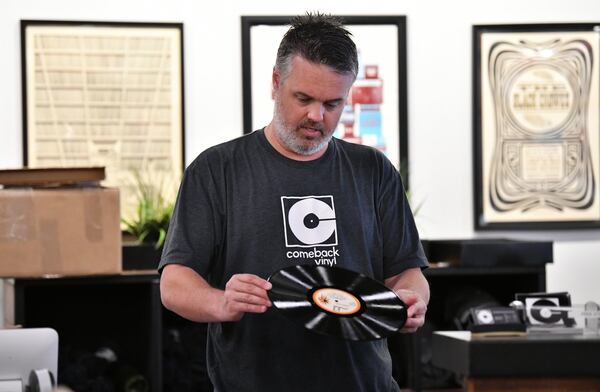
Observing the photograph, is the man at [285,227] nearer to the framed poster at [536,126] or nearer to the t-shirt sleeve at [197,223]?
the t-shirt sleeve at [197,223]

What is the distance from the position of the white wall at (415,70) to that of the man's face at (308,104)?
8.00ft

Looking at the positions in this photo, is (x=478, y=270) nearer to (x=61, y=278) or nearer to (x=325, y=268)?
(x=61, y=278)

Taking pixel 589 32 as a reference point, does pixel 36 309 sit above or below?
below

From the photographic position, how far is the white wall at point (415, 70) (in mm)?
4457

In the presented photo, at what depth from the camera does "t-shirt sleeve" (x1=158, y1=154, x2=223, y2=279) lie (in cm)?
214

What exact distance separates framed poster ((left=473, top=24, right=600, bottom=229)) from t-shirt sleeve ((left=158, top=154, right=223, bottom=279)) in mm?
2718

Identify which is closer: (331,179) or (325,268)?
(325,268)

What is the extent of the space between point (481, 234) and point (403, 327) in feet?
8.95

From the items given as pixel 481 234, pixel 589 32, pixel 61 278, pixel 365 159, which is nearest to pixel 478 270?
pixel 481 234

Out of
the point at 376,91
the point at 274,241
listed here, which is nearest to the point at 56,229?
the point at 376,91

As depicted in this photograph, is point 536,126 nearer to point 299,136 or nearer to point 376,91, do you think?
point 376,91

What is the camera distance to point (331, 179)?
221 centimetres

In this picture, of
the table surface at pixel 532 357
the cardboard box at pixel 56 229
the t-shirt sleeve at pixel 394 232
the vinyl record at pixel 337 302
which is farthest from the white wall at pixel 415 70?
the vinyl record at pixel 337 302

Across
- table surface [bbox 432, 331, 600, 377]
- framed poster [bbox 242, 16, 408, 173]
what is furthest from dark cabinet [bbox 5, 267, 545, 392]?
table surface [bbox 432, 331, 600, 377]
